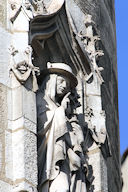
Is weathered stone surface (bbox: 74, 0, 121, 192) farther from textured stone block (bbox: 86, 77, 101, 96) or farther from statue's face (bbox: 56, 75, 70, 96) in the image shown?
statue's face (bbox: 56, 75, 70, 96)

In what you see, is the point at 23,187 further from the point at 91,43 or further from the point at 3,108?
the point at 91,43

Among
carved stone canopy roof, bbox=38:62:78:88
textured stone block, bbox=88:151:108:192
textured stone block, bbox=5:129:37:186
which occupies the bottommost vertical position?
textured stone block, bbox=5:129:37:186

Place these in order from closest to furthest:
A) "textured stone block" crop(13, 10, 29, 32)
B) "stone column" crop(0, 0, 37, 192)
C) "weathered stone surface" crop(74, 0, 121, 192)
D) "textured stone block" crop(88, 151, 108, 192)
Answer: "stone column" crop(0, 0, 37, 192) → "textured stone block" crop(13, 10, 29, 32) → "textured stone block" crop(88, 151, 108, 192) → "weathered stone surface" crop(74, 0, 121, 192)

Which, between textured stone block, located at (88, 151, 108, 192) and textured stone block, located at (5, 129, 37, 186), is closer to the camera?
textured stone block, located at (5, 129, 37, 186)

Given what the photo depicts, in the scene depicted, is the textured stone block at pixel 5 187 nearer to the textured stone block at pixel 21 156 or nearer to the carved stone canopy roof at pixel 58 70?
the textured stone block at pixel 21 156

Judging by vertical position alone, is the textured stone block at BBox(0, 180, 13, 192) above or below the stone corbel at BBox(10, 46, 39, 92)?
below

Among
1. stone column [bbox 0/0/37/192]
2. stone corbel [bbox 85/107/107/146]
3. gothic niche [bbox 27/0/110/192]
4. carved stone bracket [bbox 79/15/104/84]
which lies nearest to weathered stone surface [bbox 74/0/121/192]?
carved stone bracket [bbox 79/15/104/84]

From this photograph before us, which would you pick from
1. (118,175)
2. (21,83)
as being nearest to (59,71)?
(21,83)

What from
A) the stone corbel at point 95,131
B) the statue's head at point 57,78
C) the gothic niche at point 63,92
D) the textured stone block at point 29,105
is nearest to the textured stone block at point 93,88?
the gothic niche at point 63,92

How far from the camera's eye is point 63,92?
10344 millimetres

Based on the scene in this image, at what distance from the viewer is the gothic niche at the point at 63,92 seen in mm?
9773

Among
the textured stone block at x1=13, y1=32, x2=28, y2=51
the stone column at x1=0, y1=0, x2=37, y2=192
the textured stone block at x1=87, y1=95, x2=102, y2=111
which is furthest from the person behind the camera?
the textured stone block at x1=87, y1=95, x2=102, y2=111

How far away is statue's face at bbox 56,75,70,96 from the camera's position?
33.8 ft

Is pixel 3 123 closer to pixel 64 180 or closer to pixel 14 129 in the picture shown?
pixel 14 129
